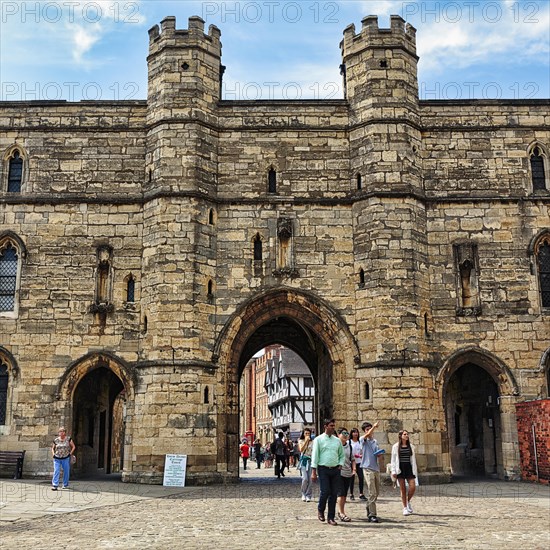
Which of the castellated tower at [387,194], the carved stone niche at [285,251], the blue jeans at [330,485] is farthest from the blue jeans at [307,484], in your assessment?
the carved stone niche at [285,251]

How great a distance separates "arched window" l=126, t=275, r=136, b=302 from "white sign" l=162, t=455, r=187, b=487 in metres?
4.22

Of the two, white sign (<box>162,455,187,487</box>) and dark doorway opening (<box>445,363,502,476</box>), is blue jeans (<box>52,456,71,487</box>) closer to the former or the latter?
white sign (<box>162,455,187,487</box>)

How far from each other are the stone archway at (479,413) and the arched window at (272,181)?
6250mm

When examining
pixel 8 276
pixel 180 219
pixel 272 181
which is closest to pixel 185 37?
pixel 272 181

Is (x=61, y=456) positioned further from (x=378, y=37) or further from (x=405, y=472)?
(x=378, y=37)

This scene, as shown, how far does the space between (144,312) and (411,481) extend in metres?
8.79

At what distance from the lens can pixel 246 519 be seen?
1073 cm

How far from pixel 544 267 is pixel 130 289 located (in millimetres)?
10704

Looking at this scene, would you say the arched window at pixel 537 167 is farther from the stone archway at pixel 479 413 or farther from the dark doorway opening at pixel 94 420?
the dark doorway opening at pixel 94 420

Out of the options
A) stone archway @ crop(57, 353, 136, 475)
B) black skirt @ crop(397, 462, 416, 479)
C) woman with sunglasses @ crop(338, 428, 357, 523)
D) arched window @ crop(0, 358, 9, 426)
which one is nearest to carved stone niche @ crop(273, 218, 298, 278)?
stone archway @ crop(57, 353, 136, 475)

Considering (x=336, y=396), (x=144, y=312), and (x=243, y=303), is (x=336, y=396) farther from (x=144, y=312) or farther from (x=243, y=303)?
(x=144, y=312)

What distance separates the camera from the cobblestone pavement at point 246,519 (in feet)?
28.2

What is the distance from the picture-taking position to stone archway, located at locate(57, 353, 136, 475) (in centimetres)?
1783

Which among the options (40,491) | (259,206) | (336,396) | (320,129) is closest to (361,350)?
(336,396)
